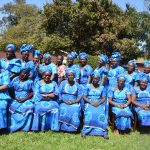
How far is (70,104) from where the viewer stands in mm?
9578

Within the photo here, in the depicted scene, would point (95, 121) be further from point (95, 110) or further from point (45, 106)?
point (45, 106)

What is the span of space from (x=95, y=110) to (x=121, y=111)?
2.33ft

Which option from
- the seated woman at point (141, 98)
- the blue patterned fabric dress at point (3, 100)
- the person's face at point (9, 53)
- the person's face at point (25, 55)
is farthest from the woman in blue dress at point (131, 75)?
the blue patterned fabric dress at point (3, 100)

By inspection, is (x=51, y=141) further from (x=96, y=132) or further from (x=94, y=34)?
(x=94, y=34)

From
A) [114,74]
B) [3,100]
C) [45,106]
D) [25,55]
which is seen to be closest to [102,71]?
[114,74]

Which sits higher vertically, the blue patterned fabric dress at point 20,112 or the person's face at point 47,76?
the person's face at point 47,76

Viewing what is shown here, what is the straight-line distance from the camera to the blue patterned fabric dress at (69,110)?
9453mm

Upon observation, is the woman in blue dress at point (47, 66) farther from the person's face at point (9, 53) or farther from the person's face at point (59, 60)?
the person's face at point (9, 53)

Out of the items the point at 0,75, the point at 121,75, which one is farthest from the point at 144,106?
the point at 0,75

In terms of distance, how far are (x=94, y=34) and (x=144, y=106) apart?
22686 mm

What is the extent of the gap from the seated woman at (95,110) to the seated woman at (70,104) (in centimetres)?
20

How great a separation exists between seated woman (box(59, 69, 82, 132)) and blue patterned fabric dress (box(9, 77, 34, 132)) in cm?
77

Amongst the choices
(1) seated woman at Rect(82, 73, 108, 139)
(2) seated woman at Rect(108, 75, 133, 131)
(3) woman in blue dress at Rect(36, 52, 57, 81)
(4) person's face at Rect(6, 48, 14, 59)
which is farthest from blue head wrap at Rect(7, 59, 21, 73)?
(2) seated woman at Rect(108, 75, 133, 131)

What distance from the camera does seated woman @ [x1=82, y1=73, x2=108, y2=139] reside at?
941 centimetres
